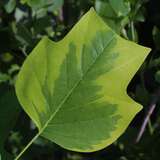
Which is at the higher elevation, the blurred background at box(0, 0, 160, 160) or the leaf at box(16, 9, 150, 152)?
the leaf at box(16, 9, 150, 152)

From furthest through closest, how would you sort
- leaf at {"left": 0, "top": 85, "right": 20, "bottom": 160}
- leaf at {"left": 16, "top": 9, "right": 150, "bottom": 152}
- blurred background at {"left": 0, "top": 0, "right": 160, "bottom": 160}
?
blurred background at {"left": 0, "top": 0, "right": 160, "bottom": 160} < leaf at {"left": 0, "top": 85, "right": 20, "bottom": 160} < leaf at {"left": 16, "top": 9, "right": 150, "bottom": 152}

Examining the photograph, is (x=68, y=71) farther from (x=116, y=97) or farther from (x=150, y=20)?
(x=150, y=20)

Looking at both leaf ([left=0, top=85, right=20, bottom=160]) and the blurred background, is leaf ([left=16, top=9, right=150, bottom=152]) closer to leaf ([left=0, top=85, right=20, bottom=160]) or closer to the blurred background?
leaf ([left=0, top=85, right=20, bottom=160])

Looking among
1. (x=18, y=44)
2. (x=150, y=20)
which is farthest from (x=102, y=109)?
(x=150, y=20)

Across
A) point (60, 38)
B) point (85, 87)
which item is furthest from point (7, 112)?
point (60, 38)

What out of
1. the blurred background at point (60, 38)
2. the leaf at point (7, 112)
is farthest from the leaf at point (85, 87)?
the blurred background at point (60, 38)

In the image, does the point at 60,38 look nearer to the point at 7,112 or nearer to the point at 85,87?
the point at 7,112

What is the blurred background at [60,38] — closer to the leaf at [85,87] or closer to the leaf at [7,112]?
the leaf at [7,112]

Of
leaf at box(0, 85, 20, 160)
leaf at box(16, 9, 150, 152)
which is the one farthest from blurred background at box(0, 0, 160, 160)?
leaf at box(16, 9, 150, 152)
